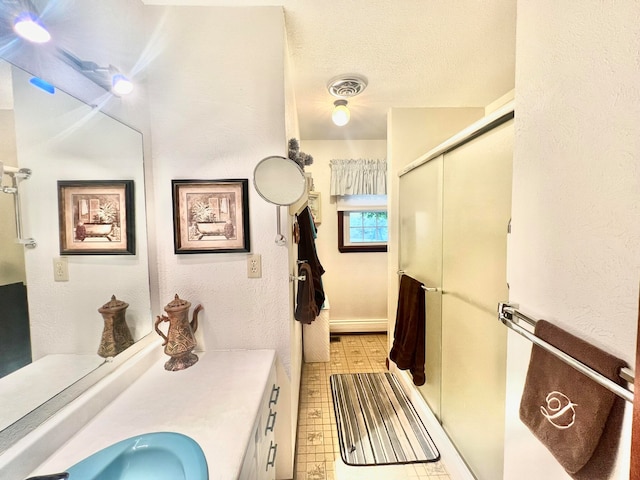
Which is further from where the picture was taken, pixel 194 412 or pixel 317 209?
pixel 317 209

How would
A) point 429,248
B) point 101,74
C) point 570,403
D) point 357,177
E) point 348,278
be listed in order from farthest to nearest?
point 348,278
point 357,177
point 429,248
point 101,74
point 570,403

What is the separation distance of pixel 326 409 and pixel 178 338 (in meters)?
1.32

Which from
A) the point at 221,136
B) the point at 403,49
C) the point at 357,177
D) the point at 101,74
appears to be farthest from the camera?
the point at 357,177

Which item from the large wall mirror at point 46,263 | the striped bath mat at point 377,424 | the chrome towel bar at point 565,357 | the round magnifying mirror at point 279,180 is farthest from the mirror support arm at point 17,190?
the striped bath mat at point 377,424

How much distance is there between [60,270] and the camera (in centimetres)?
84

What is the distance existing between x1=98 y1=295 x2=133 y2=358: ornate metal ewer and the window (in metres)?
2.39

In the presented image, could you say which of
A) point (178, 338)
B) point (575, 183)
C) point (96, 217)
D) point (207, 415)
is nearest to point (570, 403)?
point (575, 183)

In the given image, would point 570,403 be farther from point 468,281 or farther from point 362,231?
point 362,231

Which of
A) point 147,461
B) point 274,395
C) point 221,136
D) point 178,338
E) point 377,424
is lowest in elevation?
point 377,424

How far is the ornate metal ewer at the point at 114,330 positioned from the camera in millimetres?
991

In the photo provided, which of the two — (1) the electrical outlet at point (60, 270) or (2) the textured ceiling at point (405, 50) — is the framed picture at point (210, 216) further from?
(2) the textured ceiling at point (405, 50)

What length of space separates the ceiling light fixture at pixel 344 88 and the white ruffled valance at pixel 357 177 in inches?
39.6

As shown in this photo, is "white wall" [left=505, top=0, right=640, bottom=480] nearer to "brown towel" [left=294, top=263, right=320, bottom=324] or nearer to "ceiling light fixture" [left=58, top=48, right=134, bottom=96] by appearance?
"brown towel" [left=294, top=263, right=320, bottom=324]

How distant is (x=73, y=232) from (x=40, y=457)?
667 millimetres
